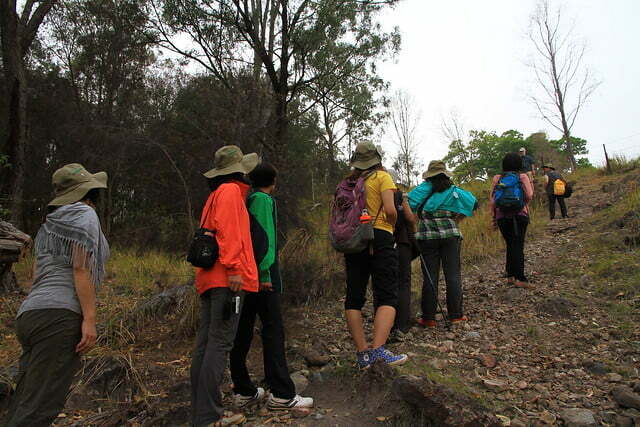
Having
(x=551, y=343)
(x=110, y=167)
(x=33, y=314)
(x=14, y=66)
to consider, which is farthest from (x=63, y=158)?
(x=551, y=343)

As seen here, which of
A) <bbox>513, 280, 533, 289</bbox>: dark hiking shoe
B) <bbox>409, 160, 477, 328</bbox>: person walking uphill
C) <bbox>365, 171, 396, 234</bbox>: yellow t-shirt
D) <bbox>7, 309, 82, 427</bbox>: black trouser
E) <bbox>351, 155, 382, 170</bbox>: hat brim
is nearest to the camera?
<bbox>7, 309, 82, 427</bbox>: black trouser

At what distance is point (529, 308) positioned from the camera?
5.03m

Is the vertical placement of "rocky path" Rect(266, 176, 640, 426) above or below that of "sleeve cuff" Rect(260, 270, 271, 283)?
below

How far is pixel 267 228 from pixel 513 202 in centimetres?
344

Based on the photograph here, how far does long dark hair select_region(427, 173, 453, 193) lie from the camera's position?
4617 millimetres

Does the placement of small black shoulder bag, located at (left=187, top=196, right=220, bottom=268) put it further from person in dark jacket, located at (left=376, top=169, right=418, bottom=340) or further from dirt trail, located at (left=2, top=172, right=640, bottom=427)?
person in dark jacket, located at (left=376, top=169, right=418, bottom=340)

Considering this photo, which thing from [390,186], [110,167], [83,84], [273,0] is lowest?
[390,186]

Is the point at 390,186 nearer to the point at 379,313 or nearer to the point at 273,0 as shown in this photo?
the point at 379,313

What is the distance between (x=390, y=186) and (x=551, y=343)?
7.35 feet

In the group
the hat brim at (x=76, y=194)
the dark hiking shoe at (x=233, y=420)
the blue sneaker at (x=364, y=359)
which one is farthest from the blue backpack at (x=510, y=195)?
the hat brim at (x=76, y=194)

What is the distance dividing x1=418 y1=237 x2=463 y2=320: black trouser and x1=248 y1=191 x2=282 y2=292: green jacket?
1.94 meters

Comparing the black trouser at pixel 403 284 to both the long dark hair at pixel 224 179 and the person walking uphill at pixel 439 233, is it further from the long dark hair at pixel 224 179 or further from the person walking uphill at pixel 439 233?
the long dark hair at pixel 224 179

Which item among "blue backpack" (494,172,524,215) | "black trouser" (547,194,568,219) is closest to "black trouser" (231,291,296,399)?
"blue backpack" (494,172,524,215)

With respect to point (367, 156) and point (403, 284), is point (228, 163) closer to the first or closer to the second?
point (367, 156)
